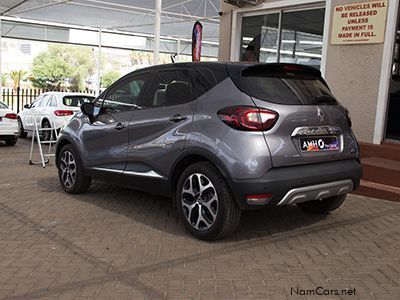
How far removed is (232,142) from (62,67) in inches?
2171

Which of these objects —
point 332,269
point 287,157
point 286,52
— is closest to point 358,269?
point 332,269

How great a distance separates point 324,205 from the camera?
549 centimetres

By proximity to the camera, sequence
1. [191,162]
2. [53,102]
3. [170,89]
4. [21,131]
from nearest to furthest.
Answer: [191,162] → [170,89] → [53,102] → [21,131]

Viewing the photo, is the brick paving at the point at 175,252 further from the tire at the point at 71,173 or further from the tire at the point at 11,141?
the tire at the point at 11,141

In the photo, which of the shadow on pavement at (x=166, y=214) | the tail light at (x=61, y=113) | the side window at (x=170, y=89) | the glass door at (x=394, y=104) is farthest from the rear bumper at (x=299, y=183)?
the tail light at (x=61, y=113)

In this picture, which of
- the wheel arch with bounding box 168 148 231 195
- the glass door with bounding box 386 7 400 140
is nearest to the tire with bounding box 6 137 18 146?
the wheel arch with bounding box 168 148 231 195

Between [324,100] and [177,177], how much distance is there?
174cm

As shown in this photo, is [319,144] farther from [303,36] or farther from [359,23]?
[303,36]

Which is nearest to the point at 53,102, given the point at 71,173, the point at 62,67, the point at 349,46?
the point at 71,173

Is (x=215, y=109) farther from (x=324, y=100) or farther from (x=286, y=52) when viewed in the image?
(x=286, y=52)

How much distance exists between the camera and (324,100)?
15.6 ft

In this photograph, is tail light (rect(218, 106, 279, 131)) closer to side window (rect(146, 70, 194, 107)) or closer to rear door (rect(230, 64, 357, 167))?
rear door (rect(230, 64, 357, 167))

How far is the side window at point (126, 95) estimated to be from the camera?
5.53 metres

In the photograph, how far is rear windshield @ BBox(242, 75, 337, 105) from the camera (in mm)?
4360
